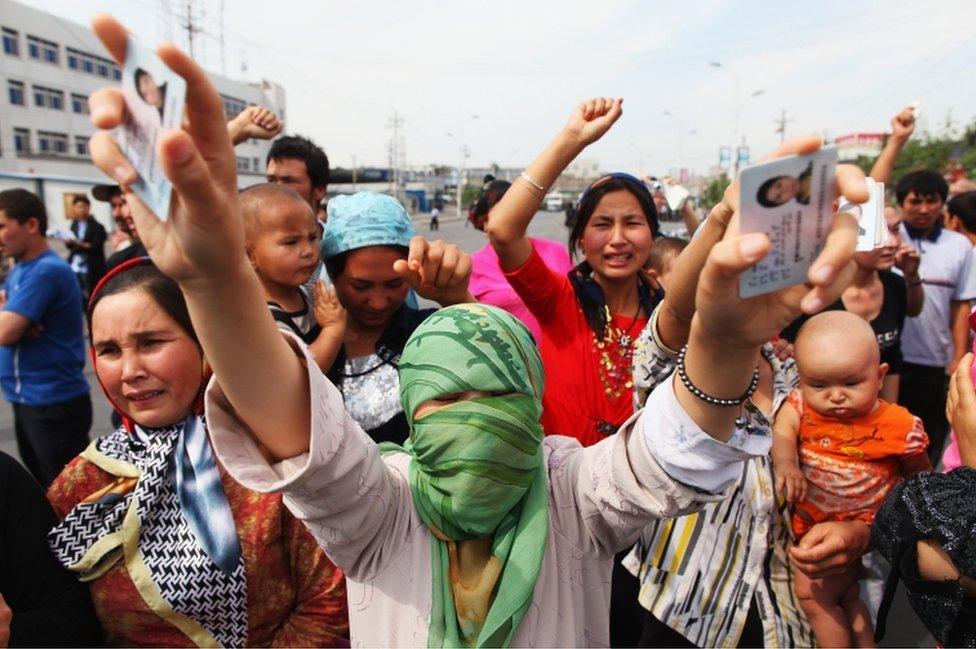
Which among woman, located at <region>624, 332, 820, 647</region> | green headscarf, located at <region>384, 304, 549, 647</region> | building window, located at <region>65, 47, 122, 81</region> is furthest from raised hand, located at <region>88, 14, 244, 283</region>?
building window, located at <region>65, 47, 122, 81</region>

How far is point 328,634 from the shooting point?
152 centimetres

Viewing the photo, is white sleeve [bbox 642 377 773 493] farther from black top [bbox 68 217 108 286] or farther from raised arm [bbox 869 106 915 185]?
black top [bbox 68 217 108 286]

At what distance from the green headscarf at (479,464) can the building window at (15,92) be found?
144ft

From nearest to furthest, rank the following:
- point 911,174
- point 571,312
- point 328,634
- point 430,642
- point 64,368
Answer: point 430,642
point 328,634
point 571,312
point 64,368
point 911,174

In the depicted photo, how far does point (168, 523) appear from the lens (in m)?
1.46

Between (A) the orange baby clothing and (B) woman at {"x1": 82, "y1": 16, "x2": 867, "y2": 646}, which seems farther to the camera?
Answer: (A) the orange baby clothing

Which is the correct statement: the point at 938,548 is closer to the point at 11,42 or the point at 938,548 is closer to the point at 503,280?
the point at 503,280

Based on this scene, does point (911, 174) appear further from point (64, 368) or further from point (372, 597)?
point (64, 368)

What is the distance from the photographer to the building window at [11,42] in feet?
112

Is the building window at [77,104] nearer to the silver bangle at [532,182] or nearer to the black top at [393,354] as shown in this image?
the black top at [393,354]

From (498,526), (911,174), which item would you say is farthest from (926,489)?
(911,174)

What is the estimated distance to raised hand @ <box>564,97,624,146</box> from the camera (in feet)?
6.04

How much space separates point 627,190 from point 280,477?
1.65m

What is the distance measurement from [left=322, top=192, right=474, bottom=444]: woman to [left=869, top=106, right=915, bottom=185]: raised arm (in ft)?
8.56
